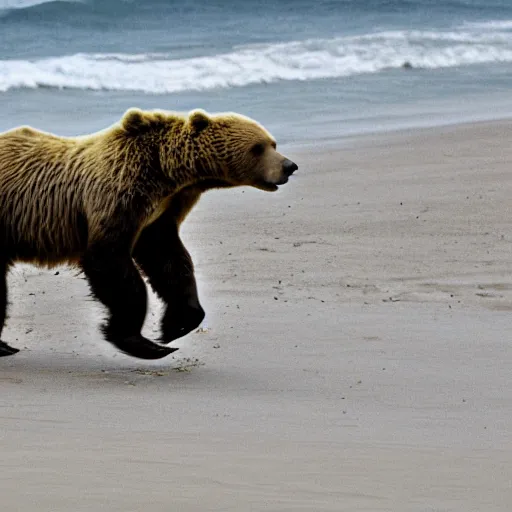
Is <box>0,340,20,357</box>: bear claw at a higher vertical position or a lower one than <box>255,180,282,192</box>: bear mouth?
lower

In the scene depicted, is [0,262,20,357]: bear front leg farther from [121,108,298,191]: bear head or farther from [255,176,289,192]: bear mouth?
[255,176,289,192]: bear mouth

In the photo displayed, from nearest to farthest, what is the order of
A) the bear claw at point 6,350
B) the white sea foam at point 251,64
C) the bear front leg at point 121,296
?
the bear front leg at point 121,296 < the bear claw at point 6,350 < the white sea foam at point 251,64

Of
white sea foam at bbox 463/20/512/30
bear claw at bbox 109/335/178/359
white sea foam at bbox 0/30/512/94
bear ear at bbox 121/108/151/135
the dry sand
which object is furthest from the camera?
white sea foam at bbox 463/20/512/30

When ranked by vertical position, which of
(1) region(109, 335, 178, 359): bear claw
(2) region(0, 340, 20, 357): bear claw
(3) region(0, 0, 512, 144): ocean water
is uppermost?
(3) region(0, 0, 512, 144): ocean water

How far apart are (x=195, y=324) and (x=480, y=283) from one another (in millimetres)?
2040

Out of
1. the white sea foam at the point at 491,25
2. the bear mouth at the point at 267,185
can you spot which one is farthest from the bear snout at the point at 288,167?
the white sea foam at the point at 491,25

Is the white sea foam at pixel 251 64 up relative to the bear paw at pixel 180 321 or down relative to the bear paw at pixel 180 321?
up

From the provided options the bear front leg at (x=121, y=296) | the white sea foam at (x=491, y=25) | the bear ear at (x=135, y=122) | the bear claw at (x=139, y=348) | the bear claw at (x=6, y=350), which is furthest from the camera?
the white sea foam at (x=491, y=25)

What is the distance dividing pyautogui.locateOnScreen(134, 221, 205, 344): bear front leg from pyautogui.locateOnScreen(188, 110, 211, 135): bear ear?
0.47m

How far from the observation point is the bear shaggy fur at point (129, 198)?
559 centimetres

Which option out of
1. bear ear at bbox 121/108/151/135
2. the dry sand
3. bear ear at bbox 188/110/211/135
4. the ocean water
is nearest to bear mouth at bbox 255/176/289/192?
bear ear at bbox 188/110/211/135

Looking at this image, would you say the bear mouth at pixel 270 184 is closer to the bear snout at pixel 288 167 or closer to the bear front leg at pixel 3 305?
the bear snout at pixel 288 167

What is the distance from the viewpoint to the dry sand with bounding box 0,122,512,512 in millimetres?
3664

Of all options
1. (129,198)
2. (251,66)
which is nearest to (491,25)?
(251,66)
